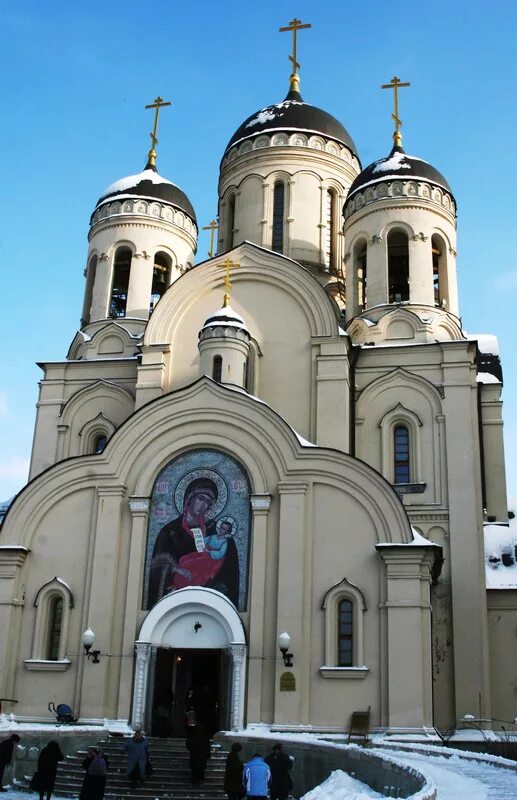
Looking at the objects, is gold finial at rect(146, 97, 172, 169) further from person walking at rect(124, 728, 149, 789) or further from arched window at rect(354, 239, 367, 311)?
person walking at rect(124, 728, 149, 789)

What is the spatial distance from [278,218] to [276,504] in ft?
36.7

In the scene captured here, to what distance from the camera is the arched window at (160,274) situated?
90.4 feet

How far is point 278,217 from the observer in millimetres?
28141

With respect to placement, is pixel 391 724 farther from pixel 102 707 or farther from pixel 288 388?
pixel 288 388

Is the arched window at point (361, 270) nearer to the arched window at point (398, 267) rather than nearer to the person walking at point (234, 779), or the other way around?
the arched window at point (398, 267)

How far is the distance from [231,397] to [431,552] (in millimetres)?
5198

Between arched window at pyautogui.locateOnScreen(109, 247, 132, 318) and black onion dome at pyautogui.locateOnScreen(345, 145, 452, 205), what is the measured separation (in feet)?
21.0

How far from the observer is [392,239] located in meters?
25.5

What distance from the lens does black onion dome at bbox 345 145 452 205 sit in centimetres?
2556

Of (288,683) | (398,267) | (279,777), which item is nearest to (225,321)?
(398,267)

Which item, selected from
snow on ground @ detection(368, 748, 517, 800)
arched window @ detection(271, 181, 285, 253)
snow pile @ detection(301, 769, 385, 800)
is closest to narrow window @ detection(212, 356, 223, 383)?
arched window @ detection(271, 181, 285, 253)

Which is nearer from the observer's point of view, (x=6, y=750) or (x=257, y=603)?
(x=6, y=750)

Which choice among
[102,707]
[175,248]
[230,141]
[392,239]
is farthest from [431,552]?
[230,141]

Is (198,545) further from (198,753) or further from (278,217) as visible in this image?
(278,217)
